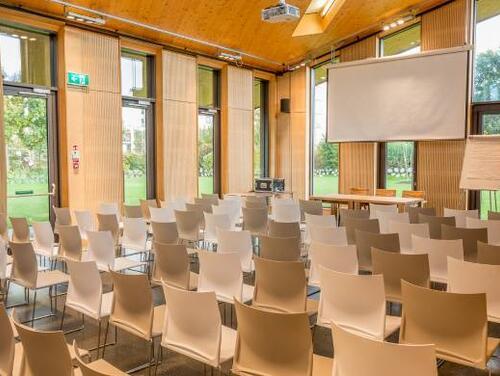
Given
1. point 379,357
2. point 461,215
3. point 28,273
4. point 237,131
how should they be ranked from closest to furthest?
1. point 379,357
2. point 28,273
3. point 461,215
4. point 237,131

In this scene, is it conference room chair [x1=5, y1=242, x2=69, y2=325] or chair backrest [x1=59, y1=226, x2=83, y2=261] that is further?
chair backrest [x1=59, y1=226, x2=83, y2=261]

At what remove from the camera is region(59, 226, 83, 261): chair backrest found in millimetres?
5844

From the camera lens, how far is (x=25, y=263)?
485 cm

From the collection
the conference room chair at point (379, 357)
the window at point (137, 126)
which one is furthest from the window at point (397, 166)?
the conference room chair at point (379, 357)

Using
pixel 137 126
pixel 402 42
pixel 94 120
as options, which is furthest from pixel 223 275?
pixel 402 42

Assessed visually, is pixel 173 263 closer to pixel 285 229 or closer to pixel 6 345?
pixel 285 229

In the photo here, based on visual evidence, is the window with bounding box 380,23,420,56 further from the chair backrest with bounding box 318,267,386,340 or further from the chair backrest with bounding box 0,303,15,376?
the chair backrest with bounding box 0,303,15,376

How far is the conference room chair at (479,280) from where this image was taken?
3643 millimetres

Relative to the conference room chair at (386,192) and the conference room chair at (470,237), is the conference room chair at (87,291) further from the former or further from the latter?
the conference room chair at (386,192)

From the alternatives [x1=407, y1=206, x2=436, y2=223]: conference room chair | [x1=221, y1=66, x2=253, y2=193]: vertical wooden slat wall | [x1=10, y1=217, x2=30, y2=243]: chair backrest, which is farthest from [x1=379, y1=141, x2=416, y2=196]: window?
[x1=10, y1=217, x2=30, y2=243]: chair backrest

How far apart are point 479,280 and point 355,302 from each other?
99cm

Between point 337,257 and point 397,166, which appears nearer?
point 337,257

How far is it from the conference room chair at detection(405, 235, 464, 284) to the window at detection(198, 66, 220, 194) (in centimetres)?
832

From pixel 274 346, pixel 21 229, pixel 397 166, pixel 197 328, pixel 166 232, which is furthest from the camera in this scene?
pixel 397 166
